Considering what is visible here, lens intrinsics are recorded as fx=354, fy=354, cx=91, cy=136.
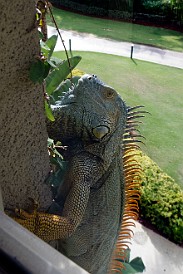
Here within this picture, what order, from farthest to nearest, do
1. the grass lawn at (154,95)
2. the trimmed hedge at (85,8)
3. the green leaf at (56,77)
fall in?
the trimmed hedge at (85,8) < the grass lawn at (154,95) < the green leaf at (56,77)

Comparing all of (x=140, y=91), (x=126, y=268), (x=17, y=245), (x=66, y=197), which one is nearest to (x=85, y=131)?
(x=66, y=197)

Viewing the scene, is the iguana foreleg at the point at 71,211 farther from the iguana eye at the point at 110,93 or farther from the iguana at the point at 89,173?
the iguana eye at the point at 110,93

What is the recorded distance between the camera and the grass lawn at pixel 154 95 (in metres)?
5.85

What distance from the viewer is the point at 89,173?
141 centimetres

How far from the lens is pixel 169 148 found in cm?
600

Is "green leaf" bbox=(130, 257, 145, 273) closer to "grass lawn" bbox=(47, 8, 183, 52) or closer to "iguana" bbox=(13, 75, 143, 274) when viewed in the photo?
"iguana" bbox=(13, 75, 143, 274)

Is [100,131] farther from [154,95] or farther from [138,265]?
[154,95]

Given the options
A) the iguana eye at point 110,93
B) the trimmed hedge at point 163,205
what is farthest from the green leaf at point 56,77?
the trimmed hedge at point 163,205

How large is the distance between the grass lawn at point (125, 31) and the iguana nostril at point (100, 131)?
10582 millimetres

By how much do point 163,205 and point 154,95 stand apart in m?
Answer: 4.27

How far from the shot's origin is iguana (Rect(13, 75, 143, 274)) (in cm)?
135

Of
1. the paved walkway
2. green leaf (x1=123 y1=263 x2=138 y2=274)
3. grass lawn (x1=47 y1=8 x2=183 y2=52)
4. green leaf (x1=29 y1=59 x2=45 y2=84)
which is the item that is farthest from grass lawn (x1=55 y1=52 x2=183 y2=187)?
green leaf (x1=29 y1=59 x2=45 y2=84)

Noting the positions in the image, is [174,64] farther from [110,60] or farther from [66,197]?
[66,197]

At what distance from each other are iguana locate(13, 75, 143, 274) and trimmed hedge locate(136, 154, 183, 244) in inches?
96.7
